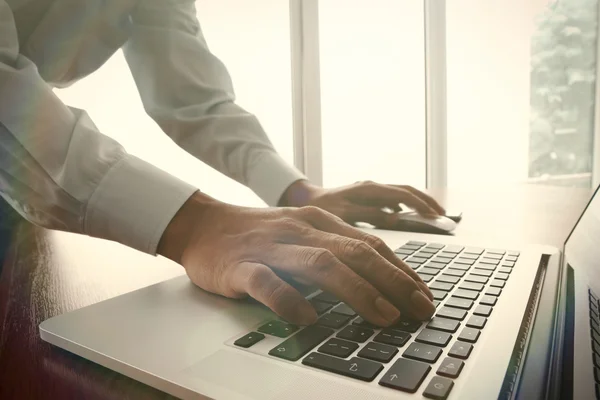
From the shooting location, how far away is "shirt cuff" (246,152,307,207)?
94cm

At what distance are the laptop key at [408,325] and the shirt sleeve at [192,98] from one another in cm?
58

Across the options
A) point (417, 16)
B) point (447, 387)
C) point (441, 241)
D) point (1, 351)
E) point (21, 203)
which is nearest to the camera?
point (447, 387)

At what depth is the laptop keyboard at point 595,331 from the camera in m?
0.28

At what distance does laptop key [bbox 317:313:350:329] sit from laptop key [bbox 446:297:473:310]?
0.10 metres

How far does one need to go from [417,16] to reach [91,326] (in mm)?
3383

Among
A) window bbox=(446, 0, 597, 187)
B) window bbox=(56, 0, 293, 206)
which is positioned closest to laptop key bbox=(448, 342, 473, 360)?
window bbox=(56, 0, 293, 206)

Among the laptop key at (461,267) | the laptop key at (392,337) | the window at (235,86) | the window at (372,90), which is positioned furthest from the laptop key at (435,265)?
the window at (372,90)

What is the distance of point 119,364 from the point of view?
1.04 ft

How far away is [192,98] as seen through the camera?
37.2 inches

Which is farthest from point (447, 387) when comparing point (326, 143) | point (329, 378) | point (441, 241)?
point (326, 143)

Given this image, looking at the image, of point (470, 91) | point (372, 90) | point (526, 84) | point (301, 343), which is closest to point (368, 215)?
point (301, 343)

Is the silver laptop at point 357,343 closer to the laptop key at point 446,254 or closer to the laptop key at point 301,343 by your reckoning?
the laptop key at point 301,343

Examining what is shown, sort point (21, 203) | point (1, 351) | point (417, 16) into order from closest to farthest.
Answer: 1. point (1, 351)
2. point (21, 203)
3. point (417, 16)

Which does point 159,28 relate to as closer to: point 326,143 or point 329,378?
point 329,378
